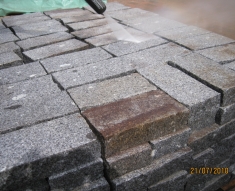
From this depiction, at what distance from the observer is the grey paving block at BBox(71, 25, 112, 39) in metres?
3.30

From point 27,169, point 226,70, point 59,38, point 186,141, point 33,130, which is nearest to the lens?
point 27,169

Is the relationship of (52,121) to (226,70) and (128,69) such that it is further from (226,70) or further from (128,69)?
(226,70)

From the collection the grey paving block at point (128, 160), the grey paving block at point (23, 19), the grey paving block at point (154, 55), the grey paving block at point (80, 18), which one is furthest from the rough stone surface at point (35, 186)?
the grey paving block at point (23, 19)

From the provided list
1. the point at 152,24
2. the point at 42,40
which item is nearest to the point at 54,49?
the point at 42,40

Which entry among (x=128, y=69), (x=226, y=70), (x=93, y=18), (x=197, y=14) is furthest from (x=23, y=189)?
(x=197, y=14)

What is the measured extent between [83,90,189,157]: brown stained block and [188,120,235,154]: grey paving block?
0.23 meters

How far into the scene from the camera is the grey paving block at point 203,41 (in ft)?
9.08

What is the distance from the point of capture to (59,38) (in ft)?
10.6

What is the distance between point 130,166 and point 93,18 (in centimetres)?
295

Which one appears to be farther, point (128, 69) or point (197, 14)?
point (197, 14)

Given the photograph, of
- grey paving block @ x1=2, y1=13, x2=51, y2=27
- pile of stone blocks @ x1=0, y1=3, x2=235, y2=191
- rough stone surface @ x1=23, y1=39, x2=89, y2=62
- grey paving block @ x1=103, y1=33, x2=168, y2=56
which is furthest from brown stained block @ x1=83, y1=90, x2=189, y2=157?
grey paving block @ x1=2, y1=13, x2=51, y2=27

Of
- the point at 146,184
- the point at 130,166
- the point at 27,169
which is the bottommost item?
the point at 146,184

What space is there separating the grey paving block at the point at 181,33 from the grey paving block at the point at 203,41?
0.33ft

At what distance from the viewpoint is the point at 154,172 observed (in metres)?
1.70
